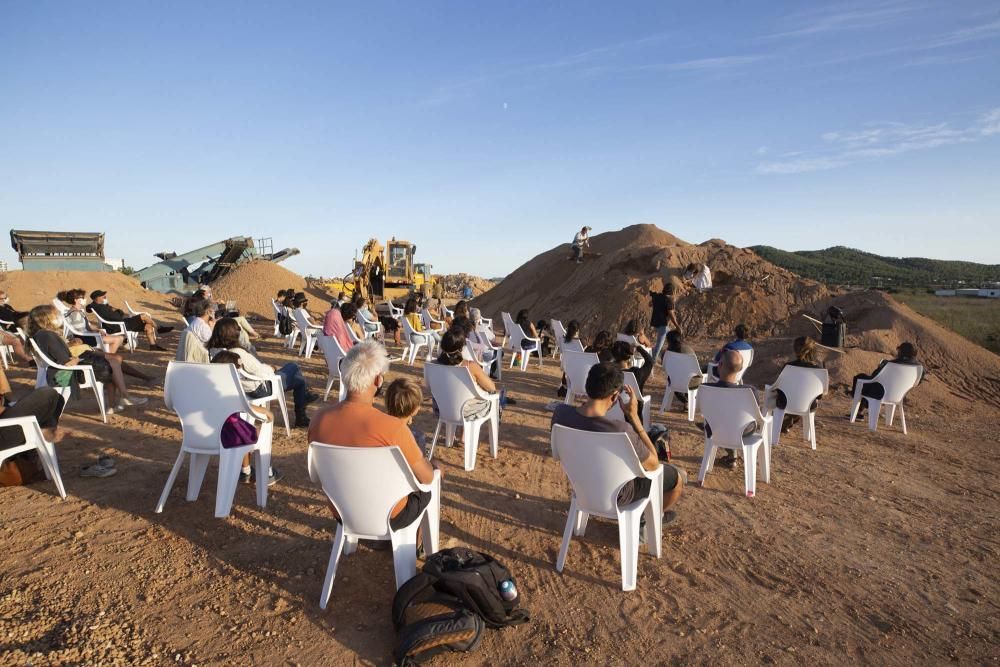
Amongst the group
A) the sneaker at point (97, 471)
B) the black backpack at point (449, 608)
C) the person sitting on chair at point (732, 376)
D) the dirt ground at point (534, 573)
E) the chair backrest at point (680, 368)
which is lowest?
the dirt ground at point (534, 573)

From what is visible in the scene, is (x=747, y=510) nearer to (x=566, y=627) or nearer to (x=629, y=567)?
(x=629, y=567)

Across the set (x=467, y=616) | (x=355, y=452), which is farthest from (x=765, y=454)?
(x=355, y=452)

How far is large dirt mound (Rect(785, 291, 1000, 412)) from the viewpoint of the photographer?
9.80m

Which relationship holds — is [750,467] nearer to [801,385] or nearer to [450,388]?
[801,385]

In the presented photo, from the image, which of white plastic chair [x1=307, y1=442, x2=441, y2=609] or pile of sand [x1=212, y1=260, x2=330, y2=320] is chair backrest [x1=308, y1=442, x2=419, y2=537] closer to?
white plastic chair [x1=307, y1=442, x2=441, y2=609]

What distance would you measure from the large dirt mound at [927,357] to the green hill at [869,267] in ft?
142

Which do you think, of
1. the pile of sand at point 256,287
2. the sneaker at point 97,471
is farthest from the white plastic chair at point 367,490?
the pile of sand at point 256,287

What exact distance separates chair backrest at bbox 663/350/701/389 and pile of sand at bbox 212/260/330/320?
56.8 ft

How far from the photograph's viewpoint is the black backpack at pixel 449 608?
2674 mm

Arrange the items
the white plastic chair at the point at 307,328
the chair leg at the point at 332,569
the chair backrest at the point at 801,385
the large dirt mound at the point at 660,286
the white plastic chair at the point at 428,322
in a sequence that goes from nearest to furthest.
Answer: the chair leg at the point at 332,569 < the chair backrest at the point at 801,385 < the white plastic chair at the point at 307,328 < the white plastic chair at the point at 428,322 < the large dirt mound at the point at 660,286

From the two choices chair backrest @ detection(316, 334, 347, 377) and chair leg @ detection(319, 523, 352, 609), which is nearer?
chair leg @ detection(319, 523, 352, 609)

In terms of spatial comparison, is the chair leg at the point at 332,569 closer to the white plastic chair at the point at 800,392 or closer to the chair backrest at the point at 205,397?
the chair backrest at the point at 205,397

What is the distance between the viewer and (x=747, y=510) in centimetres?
468

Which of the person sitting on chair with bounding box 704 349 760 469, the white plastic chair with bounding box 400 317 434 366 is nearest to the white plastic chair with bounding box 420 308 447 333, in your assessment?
the white plastic chair with bounding box 400 317 434 366
